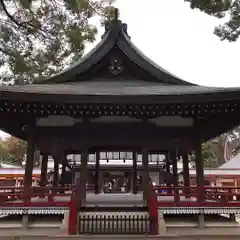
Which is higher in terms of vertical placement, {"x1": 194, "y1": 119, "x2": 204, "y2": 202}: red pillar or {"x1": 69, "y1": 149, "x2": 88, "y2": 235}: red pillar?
{"x1": 194, "y1": 119, "x2": 204, "y2": 202}: red pillar

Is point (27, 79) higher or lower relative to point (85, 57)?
lower

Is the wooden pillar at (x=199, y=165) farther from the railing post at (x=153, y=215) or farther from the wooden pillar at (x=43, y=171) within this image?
the wooden pillar at (x=43, y=171)

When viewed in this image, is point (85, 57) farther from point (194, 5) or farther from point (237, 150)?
point (237, 150)

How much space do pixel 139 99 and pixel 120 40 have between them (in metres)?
5.09

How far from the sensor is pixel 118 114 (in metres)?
11.4

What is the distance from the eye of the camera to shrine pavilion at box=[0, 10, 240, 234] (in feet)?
35.0

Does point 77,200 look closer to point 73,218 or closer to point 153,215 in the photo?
point 73,218

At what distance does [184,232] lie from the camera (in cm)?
1070

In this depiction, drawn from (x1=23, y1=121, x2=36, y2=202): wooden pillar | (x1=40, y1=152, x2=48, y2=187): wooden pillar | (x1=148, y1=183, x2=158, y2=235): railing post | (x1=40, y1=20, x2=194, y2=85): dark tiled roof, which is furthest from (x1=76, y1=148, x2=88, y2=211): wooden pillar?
(x1=40, y1=152, x2=48, y2=187): wooden pillar

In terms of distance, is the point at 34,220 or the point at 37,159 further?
the point at 37,159

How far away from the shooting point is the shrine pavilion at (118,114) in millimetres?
10664

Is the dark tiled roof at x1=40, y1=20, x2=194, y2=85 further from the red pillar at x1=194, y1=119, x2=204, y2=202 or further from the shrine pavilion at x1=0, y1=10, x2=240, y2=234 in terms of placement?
the red pillar at x1=194, y1=119, x2=204, y2=202

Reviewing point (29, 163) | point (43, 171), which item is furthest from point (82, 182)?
point (43, 171)

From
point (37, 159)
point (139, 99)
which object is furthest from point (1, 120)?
point (37, 159)
